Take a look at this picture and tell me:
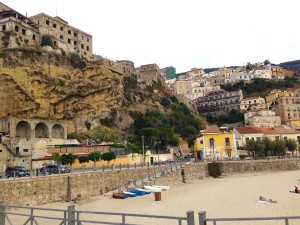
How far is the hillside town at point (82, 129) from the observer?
47812 millimetres

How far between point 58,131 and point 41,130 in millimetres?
3119

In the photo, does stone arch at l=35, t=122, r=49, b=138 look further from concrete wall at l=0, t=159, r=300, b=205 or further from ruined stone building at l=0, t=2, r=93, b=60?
concrete wall at l=0, t=159, r=300, b=205

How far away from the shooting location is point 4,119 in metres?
49.5

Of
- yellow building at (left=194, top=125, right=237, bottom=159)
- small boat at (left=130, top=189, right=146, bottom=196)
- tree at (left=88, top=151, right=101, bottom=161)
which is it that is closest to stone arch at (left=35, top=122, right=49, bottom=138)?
tree at (left=88, top=151, right=101, bottom=161)

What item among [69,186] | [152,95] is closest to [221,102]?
[152,95]

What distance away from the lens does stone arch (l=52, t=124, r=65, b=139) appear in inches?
2218

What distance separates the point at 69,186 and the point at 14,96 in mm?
35463

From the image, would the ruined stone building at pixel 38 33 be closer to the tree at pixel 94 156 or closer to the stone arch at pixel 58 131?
the stone arch at pixel 58 131

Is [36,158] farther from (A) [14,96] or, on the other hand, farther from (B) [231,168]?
(B) [231,168]

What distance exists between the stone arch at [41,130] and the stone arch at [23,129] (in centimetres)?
244

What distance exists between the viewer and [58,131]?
5697cm

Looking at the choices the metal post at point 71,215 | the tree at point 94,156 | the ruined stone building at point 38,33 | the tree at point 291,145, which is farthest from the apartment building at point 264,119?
the metal post at point 71,215

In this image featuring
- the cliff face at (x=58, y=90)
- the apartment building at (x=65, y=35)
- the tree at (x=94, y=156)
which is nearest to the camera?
the tree at (x=94, y=156)

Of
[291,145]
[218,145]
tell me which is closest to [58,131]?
[218,145]
